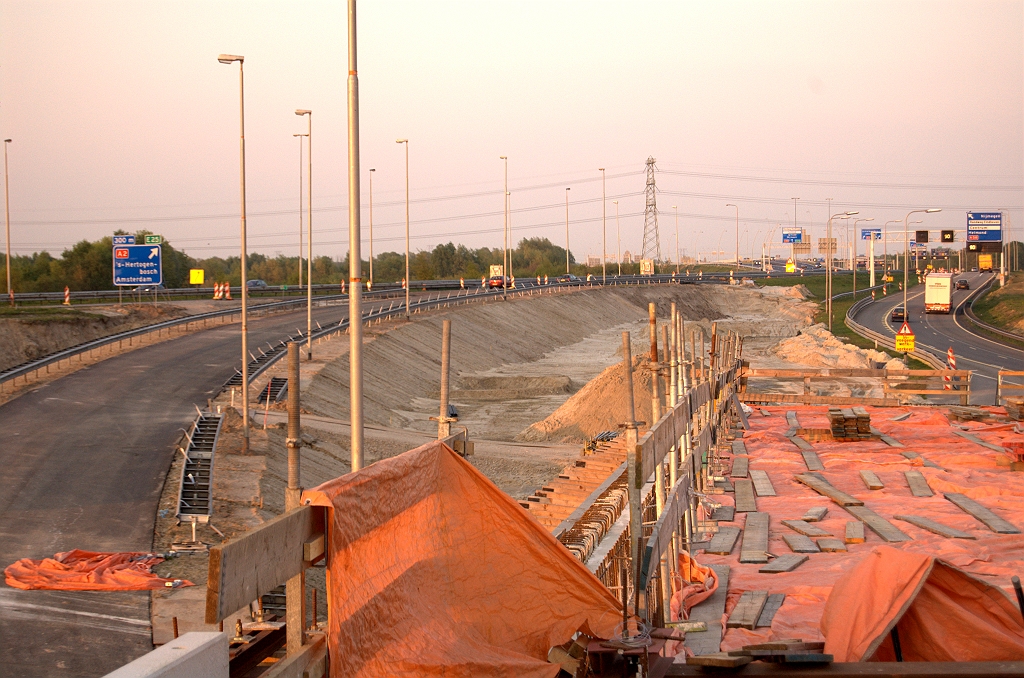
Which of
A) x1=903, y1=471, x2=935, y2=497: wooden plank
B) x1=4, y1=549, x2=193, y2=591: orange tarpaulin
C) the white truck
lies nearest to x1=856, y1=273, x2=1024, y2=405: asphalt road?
the white truck

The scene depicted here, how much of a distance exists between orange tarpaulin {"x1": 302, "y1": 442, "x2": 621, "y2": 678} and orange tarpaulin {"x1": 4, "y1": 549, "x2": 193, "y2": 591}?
10695 millimetres

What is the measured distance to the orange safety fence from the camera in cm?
970

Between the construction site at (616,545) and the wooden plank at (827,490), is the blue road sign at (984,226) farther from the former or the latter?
the wooden plank at (827,490)

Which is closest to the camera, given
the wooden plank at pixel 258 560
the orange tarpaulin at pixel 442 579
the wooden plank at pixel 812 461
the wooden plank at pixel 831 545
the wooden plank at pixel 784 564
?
the wooden plank at pixel 258 560

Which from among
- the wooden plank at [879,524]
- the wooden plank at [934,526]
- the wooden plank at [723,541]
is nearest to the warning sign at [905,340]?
the wooden plank at [879,524]

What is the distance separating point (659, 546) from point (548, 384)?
38120mm

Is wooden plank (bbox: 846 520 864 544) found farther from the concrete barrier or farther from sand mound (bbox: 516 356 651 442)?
sand mound (bbox: 516 356 651 442)

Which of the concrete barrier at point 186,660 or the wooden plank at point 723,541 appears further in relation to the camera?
the wooden plank at point 723,541

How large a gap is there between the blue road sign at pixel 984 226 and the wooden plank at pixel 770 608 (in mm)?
74657

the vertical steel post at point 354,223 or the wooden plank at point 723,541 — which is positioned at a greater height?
the vertical steel post at point 354,223

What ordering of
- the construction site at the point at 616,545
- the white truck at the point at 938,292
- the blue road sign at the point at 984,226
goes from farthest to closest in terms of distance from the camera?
the blue road sign at the point at 984,226 < the white truck at the point at 938,292 < the construction site at the point at 616,545

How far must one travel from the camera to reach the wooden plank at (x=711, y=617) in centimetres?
809

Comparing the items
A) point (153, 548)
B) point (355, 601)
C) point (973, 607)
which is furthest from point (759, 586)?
point (153, 548)

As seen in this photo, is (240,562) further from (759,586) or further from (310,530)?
(759,586)
